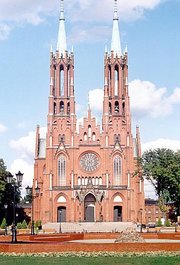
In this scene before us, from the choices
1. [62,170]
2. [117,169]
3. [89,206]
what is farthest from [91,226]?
[62,170]

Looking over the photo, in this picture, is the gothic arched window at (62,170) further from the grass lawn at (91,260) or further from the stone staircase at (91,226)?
the grass lawn at (91,260)

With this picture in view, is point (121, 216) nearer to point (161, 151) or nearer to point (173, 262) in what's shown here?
point (161, 151)

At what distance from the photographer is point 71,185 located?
91750 millimetres

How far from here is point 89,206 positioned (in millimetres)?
91812

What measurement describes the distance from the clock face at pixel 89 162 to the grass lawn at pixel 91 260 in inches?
2687

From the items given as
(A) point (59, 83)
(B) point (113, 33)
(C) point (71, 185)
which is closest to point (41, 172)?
(C) point (71, 185)

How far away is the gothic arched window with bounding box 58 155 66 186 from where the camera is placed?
304 ft

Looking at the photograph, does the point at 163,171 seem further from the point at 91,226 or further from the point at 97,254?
the point at 97,254

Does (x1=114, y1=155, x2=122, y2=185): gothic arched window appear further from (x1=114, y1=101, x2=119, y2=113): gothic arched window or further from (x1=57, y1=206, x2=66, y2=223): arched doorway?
(x1=57, y1=206, x2=66, y2=223): arched doorway

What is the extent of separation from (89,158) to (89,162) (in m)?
0.72

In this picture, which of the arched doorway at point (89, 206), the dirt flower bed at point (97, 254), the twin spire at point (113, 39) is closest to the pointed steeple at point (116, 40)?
the twin spire at point (113, 39)

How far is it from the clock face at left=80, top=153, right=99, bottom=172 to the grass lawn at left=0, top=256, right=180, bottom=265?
6825cm

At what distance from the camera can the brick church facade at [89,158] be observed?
91000 mm

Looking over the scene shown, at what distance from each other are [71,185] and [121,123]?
1399 cm
